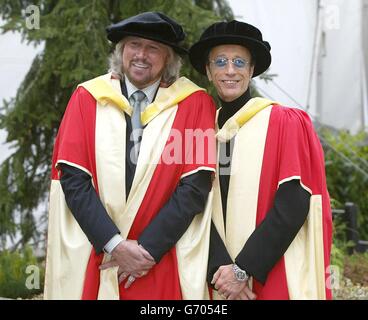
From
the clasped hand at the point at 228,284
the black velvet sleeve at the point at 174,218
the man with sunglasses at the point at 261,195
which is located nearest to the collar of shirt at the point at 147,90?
the man with sunglasses at the point at 261,195

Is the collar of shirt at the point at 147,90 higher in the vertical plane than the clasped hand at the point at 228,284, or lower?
higher

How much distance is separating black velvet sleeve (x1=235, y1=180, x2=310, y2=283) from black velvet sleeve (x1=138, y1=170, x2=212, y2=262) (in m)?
0.28

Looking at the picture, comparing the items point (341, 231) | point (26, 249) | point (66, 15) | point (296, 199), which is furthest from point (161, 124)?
point (341, 231)

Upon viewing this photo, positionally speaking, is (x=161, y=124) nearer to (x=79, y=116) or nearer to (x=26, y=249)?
(x=79, y=116)

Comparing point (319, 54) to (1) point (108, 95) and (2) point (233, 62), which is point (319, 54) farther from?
(1) point (108, 95)

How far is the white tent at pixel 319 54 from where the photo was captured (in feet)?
25.4

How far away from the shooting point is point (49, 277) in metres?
3.35

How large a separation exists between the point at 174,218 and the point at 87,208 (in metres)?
0.37

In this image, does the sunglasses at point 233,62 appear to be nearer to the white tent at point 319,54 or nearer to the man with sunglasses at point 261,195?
the man with sunglasses at point 261,195

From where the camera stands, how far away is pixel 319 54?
8531 mm

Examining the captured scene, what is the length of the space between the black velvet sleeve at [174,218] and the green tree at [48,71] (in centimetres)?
245

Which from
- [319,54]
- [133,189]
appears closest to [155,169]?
[133,189]

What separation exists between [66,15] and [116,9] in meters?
0.45

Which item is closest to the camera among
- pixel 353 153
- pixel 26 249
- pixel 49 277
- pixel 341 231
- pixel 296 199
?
pixel 296 199
